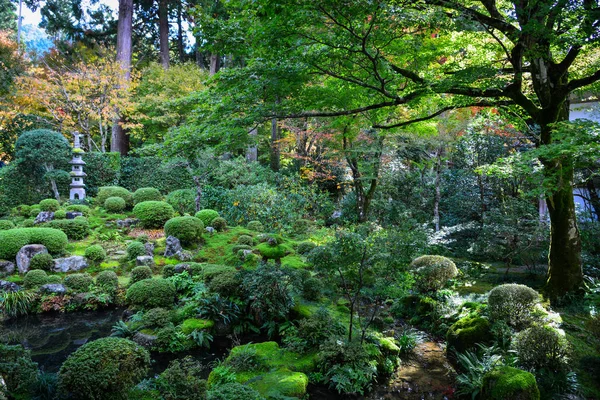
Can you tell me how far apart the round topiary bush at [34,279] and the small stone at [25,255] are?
59 cm

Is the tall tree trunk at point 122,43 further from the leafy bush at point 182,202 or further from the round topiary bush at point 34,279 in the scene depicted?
the round topiary bush at point 34,279

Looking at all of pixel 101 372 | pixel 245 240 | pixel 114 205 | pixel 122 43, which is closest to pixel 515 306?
pixel 101 372

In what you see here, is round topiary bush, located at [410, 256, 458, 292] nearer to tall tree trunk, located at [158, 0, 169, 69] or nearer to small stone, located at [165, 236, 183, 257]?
small stone, located at [165, 236, 183, 257]

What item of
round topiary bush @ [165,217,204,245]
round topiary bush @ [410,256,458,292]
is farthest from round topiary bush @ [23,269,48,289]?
round topiary bush @ [410,256,458,292]

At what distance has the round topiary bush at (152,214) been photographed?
470 inches

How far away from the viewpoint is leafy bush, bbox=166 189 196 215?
14250 mm

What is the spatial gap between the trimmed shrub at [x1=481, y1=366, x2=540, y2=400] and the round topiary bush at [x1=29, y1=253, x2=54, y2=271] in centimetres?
976

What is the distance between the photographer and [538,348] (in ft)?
15.9

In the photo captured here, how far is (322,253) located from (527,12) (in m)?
4.53

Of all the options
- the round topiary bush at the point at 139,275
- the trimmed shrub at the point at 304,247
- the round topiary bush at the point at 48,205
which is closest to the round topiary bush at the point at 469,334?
the trimmed shrub at the point at 304,247

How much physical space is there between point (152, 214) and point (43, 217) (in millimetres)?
3312

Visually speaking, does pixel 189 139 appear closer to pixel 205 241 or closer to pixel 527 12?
pixel 205 241

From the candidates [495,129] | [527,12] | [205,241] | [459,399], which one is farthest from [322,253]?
[495,129]

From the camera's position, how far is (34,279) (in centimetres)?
A: 835
